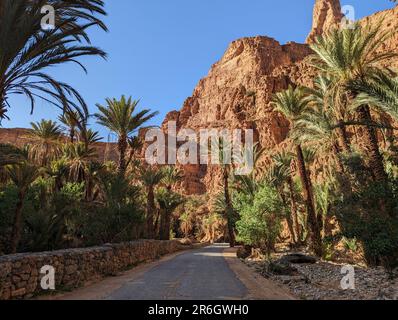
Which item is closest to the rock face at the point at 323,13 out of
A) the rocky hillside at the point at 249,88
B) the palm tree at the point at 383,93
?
the rocky hillside at the point at 249,88

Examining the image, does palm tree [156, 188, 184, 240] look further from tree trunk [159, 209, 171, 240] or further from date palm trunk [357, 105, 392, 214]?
date palm trunk [357, 105, 392, 214]

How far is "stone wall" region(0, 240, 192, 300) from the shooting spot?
26.7 ft

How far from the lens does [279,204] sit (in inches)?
928

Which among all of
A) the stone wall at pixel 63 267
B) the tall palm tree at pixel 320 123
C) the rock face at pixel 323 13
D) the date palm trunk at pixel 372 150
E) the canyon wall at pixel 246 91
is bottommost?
the stone wall at pixel 63 267

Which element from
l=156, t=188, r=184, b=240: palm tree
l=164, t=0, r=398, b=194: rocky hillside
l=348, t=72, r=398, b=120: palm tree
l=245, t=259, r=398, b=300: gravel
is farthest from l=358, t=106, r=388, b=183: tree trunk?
l=164, t=0, r=398, b=194: rocky hillside

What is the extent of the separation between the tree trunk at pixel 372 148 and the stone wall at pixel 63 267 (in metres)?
12.2

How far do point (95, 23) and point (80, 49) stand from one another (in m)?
1.00

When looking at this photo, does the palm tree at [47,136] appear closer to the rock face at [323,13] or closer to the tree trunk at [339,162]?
the tree trunk at [339,162]

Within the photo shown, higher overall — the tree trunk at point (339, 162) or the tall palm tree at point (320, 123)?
the tall palm tree at point (320, 123)

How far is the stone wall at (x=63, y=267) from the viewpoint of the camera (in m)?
8.12

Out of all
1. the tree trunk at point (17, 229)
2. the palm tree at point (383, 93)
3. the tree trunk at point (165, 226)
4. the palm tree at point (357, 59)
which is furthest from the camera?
A: the tree trunk at point (165, 226)

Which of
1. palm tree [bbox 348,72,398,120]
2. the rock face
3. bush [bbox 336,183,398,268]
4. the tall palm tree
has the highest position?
the rock face

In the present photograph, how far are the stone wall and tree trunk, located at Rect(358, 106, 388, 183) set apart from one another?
12224 mm
